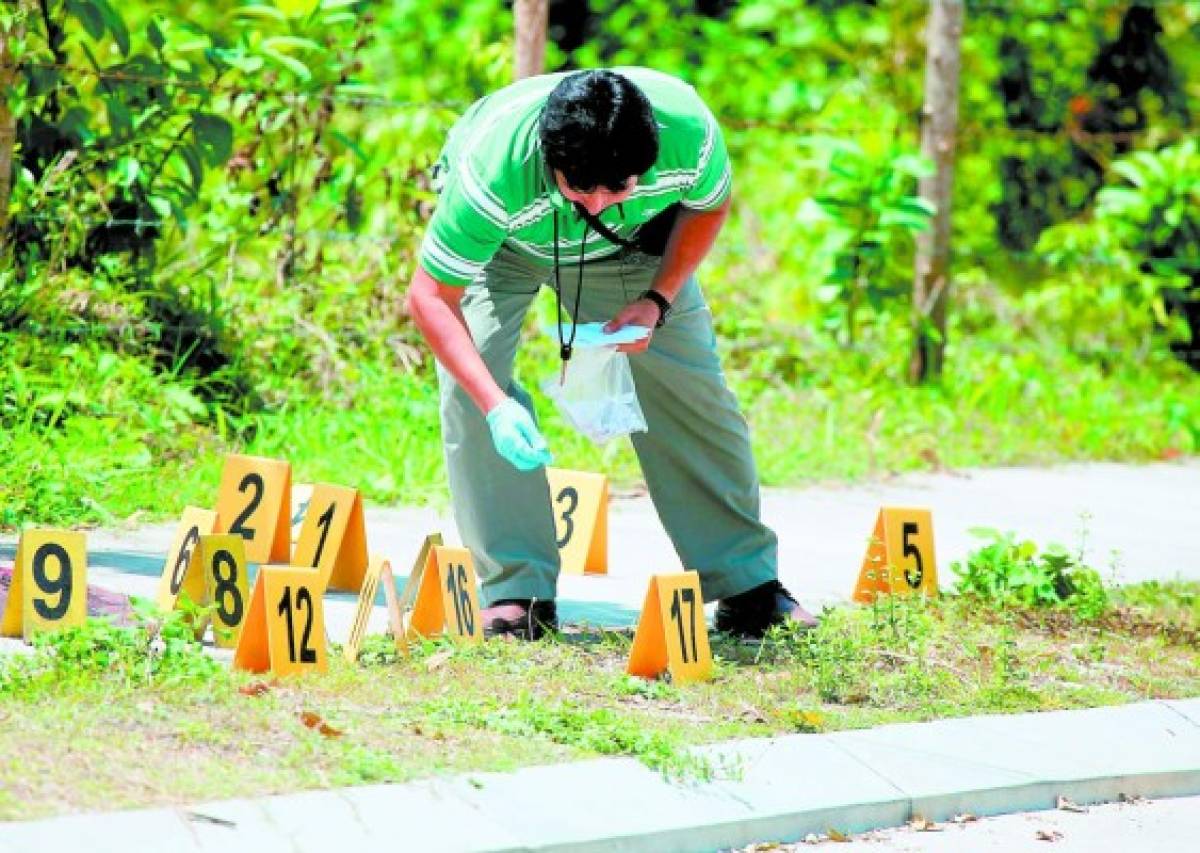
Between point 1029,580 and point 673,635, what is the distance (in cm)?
169

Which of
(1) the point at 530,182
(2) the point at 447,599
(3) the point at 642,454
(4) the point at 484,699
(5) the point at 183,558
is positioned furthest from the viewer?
(3) the point at 642,454

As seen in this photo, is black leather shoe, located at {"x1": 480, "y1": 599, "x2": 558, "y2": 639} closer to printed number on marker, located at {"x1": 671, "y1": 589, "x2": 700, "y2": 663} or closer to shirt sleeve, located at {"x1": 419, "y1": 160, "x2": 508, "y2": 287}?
printed number on marker, located at {"x1": 671, "y1": 589, "x2": 700, "y2": 663}

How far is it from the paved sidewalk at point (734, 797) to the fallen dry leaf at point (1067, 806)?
0.03 metres

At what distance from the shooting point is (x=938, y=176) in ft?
35.9

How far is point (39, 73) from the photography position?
8.35 m

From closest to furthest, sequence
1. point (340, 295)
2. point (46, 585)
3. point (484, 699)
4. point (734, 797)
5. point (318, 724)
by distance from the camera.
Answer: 1. point (734, 797)
2. point (318, 724)
3. point (484, 699)
4. point (46, 585)
5. point (340, 295)

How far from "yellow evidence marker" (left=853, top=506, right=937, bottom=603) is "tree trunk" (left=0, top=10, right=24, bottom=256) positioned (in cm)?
342

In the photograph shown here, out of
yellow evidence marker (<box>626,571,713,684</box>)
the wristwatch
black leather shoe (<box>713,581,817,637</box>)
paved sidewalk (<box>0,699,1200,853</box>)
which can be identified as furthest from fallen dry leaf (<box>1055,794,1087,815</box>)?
the wristwatch

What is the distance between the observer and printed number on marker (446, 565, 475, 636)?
555cm

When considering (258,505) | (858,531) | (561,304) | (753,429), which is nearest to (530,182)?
(561,304)

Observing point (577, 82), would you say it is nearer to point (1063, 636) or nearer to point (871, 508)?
point (1063, 636)

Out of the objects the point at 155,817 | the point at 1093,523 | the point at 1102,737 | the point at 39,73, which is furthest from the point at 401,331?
the point at 155,817

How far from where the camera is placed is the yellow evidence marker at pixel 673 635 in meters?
5.37

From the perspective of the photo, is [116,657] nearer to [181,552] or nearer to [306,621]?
[306,621]
